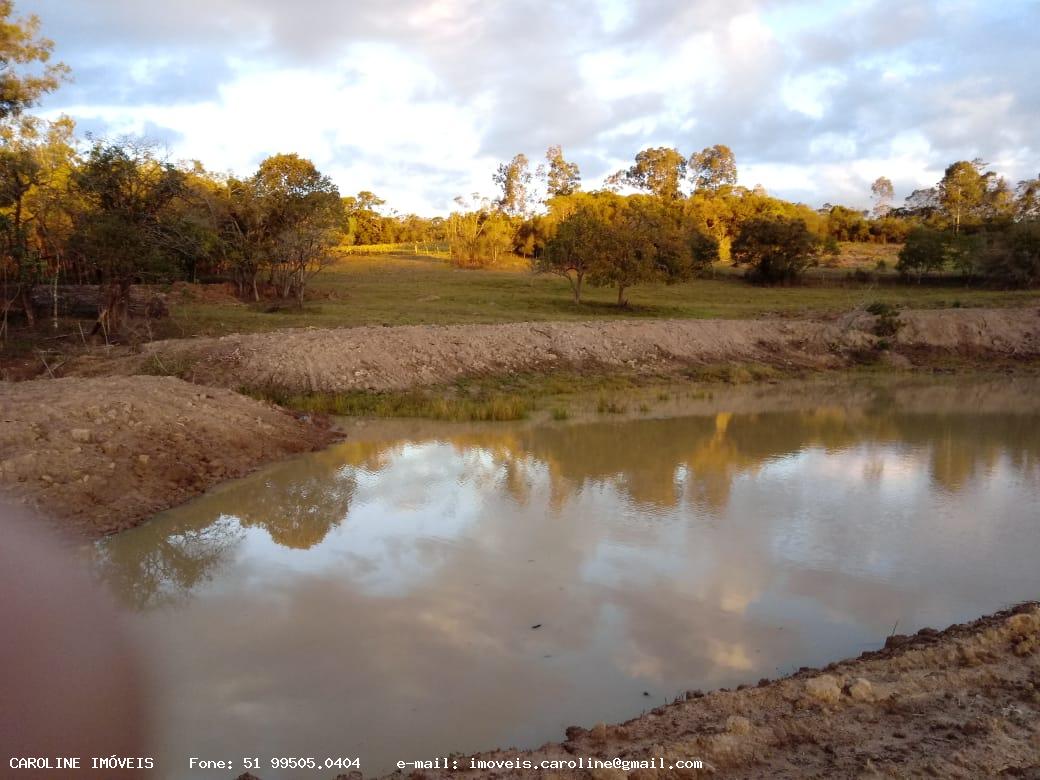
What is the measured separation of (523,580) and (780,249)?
1352 inches

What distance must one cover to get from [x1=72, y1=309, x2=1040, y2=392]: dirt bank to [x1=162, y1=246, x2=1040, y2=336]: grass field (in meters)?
2.46

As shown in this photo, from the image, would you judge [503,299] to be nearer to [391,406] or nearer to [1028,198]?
[391,406]

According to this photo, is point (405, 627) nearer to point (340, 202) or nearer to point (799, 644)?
point (799, 644)

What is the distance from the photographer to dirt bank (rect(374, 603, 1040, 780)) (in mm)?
3631

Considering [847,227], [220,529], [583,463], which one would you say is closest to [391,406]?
[583,463]

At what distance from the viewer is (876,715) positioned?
13.6ft

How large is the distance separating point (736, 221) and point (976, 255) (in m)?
18.9

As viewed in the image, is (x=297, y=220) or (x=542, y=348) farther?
(x=297, y=220)

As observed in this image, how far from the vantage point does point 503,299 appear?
29.0 metres

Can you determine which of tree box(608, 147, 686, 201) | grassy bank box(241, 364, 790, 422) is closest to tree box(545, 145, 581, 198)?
tree box(608, 147, 686, 201)

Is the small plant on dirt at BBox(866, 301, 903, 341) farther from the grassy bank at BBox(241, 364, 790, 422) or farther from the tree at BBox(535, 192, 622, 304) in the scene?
the tree at BBox(535, 192, 622, 304)

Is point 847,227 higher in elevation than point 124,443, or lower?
higher

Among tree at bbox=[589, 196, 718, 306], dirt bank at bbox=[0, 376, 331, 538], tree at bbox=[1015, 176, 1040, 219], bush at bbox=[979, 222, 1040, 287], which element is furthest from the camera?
tree at bbox=[1015, 176, 1040, 219]

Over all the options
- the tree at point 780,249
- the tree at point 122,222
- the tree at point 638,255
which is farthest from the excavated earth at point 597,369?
the tree at point 780,249
